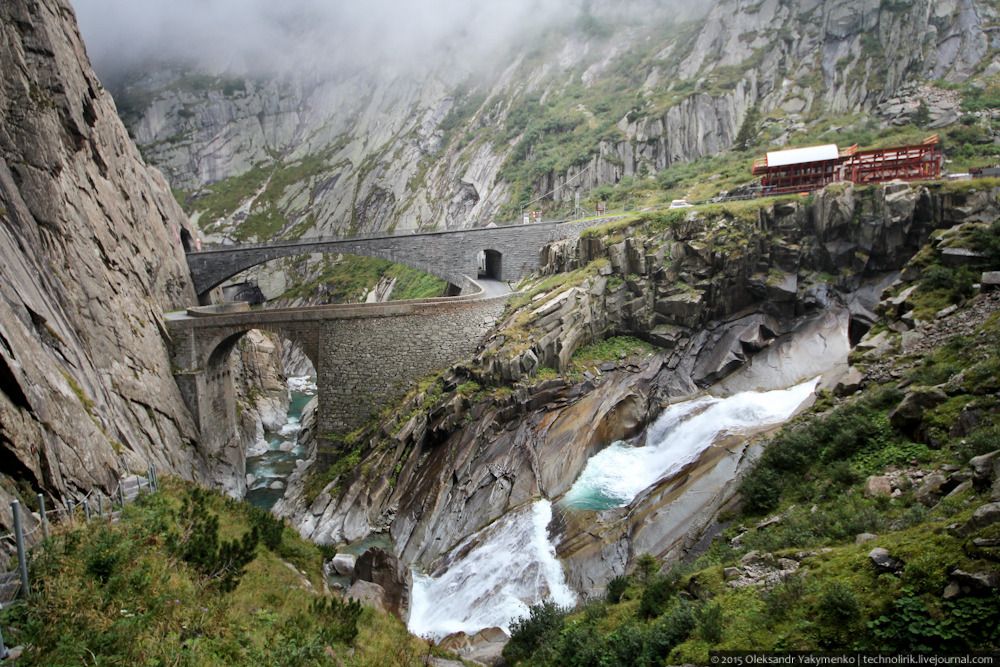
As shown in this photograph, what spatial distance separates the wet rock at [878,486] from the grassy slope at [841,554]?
0.27 meters

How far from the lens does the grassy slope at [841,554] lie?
724cm

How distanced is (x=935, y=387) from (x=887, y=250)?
2360 cm

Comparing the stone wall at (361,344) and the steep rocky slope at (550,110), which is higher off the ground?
the steep rocky slope at (550,110)

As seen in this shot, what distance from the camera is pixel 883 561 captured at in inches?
325

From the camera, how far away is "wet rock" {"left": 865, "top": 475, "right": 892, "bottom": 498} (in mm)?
11273

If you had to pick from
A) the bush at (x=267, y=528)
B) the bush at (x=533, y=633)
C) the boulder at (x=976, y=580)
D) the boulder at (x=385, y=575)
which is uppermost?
the boulder at (x=976, y=580)

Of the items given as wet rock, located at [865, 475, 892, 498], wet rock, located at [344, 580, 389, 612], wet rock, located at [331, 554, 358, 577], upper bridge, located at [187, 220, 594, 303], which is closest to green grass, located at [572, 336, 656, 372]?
upper bridge, located at [187, 220, 594, 303]

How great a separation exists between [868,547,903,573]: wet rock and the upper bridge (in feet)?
112

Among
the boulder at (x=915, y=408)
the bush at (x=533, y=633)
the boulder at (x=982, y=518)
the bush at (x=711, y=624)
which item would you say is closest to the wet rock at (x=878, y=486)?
the boulder at (x=915, y=408)

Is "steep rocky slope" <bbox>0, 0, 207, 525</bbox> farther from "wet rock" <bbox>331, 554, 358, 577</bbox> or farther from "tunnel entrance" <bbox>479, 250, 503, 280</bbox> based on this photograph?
"tunnel entrance" <bbox>479, 250, 503, 280</bbox>

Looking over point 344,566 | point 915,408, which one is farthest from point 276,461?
point 915,408

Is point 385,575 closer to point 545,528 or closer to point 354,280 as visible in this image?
point 545,528

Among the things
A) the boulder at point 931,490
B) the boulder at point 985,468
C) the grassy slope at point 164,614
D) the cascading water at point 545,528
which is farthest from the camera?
the cascading water at point 545,528

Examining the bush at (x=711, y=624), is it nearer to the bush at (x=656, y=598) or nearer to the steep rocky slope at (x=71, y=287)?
the bush at (x=656, y=598)
